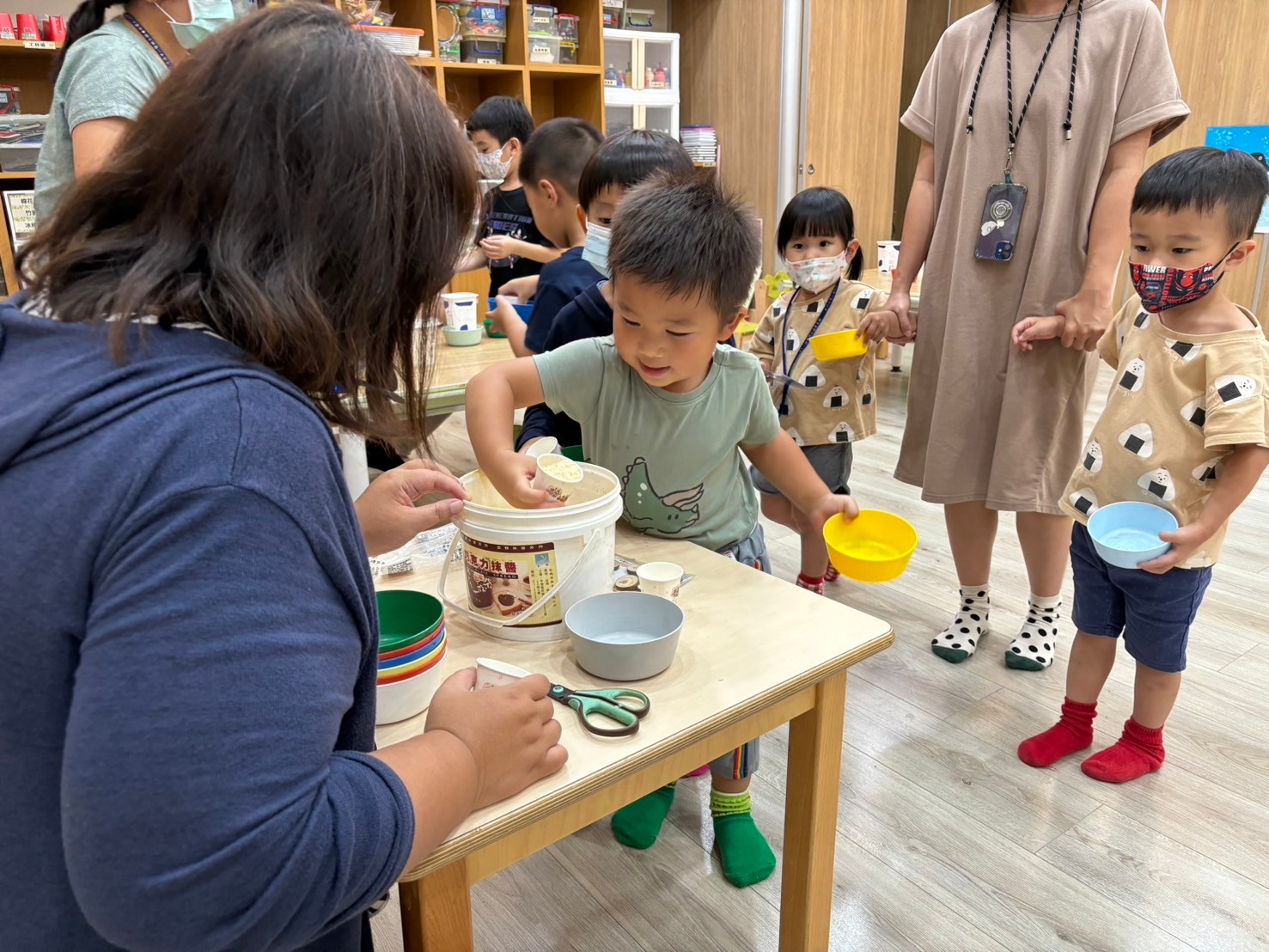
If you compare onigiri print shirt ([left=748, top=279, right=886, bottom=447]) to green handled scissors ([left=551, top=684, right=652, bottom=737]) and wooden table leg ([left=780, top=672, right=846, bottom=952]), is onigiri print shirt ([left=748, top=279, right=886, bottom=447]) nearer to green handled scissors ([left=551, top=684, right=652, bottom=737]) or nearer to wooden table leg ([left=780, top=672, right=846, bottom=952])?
wooden table leg ([left=780, top=672, right=846, bottom=952])

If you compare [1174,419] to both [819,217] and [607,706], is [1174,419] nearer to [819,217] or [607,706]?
[819,217]

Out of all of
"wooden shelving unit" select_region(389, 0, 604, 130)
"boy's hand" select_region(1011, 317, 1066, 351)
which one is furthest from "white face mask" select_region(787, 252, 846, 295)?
"wooden shelving unit" select_region(389, 0, 604, 130)

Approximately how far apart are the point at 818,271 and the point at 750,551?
1.04 metres

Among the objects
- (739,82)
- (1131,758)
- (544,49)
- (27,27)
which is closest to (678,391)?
(1131,758)

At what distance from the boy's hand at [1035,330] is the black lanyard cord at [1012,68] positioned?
0.35m

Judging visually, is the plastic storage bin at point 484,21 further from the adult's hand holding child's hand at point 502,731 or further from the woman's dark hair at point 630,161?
the adult's hand holding child's hand at point 502,731

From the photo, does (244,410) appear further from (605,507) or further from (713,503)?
(713,503)

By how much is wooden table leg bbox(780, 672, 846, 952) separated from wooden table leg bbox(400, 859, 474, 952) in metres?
0.45

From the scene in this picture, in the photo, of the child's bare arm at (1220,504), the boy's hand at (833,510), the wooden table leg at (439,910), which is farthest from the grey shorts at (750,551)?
the wooden table leg at (439,910)

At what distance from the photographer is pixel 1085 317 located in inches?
72.6

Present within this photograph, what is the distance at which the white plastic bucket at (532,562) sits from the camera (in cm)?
96

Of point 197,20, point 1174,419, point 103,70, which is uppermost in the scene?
point 197,20

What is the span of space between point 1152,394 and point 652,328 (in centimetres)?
93

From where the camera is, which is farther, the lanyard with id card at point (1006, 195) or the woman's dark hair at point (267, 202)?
the lanyard with id card at point (1006, 195)
